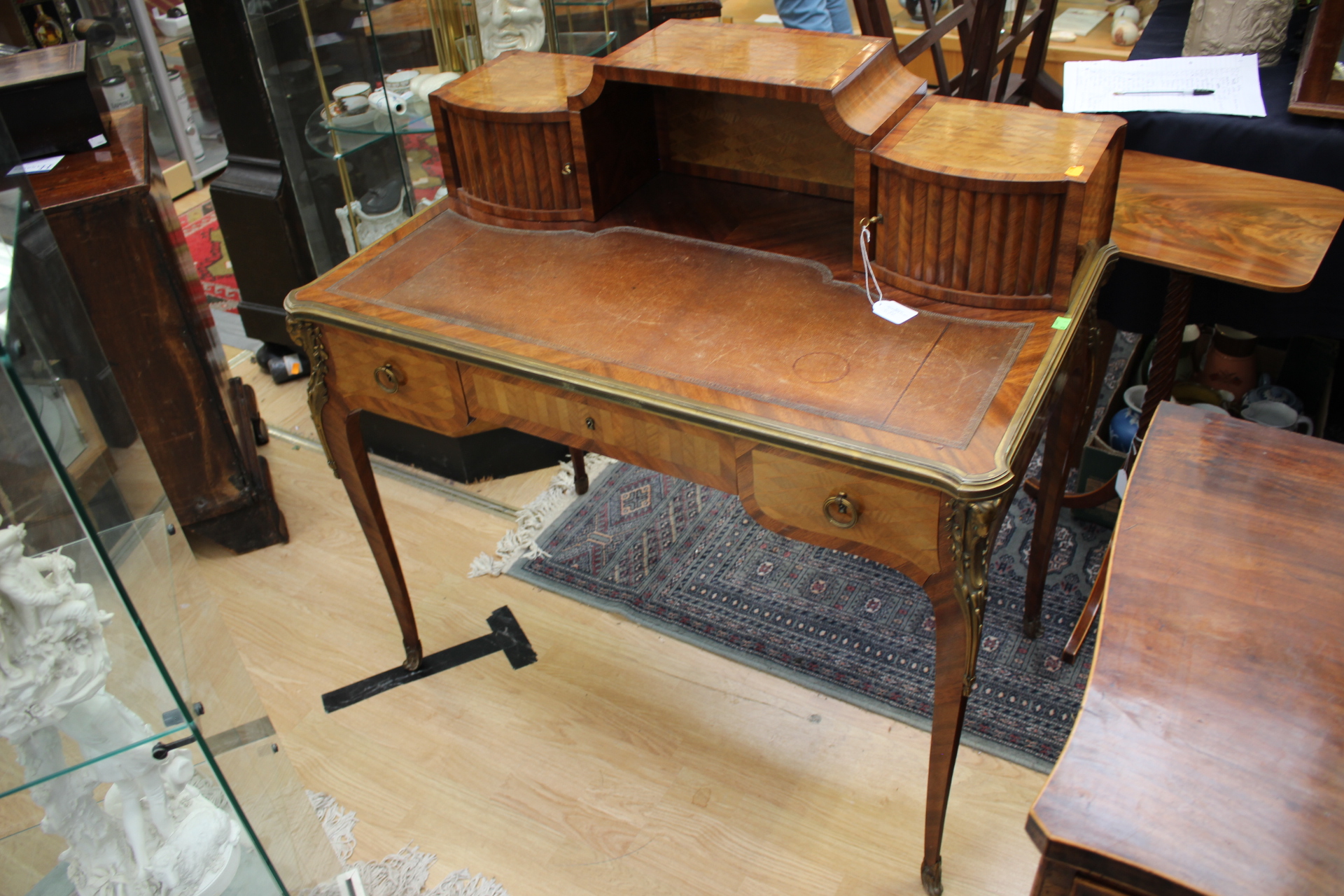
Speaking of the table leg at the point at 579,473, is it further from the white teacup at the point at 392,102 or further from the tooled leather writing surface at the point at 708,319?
the white teacup at the point at 392,102

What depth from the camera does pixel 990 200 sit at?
1431 mm

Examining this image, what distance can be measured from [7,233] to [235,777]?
611mm

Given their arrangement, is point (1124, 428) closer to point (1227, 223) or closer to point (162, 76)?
point (1227, 223)

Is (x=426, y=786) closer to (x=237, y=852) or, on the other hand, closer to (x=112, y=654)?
(x=237, y=852)

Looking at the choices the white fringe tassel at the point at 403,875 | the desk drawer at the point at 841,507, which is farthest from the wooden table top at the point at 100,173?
the desk drawer at the point at 841,507

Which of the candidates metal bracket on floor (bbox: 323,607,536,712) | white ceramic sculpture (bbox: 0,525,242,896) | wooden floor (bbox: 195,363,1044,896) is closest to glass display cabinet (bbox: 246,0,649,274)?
wooden floor (bbox: 195,363,1044,896)

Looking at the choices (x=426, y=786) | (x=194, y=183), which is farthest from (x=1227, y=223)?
(x=194, y=183)

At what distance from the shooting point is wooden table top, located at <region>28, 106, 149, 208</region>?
2025mm

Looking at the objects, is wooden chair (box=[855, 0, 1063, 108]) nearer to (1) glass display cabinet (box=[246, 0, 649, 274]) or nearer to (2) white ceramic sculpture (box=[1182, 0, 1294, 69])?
(2) white ceramic sculpture (box=[1182, 0, 1294, 69])

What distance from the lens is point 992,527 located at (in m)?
1.31

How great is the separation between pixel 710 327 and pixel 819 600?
94cm

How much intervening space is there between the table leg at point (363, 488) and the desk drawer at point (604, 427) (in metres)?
0.30

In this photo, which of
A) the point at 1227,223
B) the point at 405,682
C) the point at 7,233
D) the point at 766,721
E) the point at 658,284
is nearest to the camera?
the point at 7,233

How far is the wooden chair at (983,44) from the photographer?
7.54ft
